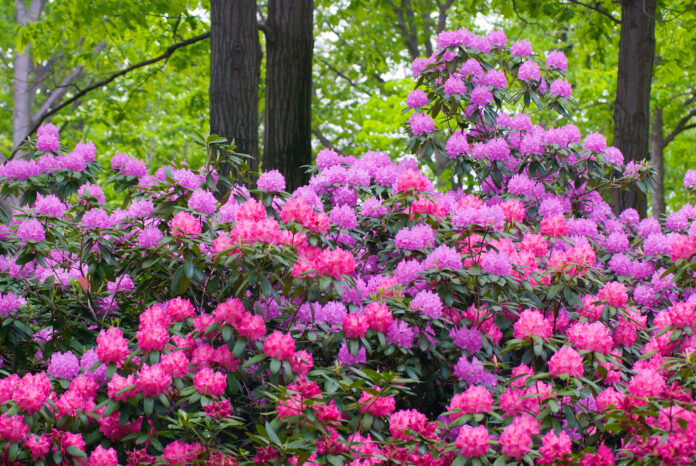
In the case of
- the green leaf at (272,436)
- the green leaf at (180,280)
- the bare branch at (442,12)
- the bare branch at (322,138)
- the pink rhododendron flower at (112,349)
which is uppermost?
the bare branch at (442,12)

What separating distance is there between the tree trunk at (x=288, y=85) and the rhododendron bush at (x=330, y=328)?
1665 millimetres

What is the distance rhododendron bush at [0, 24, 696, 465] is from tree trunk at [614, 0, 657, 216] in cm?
270

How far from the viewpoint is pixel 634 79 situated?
23.3 ft

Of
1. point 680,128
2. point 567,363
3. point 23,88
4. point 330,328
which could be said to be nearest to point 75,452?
point 330,328

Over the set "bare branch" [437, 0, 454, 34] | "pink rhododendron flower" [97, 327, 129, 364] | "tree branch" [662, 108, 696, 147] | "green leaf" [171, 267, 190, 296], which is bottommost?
"pink rhododendron flower" [97, 327, 129, 364]

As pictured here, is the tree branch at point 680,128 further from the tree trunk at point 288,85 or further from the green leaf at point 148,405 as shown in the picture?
the green leaf at point 148,405

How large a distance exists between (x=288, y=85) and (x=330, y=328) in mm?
3362

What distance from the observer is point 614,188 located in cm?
489

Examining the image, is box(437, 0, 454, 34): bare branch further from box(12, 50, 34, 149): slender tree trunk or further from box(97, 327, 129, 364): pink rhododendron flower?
box(97, 327, 129, 364): pink rhododendron flower

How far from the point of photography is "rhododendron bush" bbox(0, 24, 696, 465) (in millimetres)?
2719

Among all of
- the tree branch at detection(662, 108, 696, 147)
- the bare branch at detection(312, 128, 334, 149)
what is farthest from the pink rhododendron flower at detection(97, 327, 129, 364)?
the bare branch at detection(312, 128, 334, 149)

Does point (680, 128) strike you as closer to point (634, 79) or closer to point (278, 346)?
point (634, 79)

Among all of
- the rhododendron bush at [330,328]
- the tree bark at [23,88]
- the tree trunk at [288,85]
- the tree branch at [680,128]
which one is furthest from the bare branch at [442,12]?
the rhododendron bush at [330,328]

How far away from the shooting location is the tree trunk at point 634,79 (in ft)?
23.2
